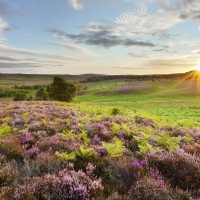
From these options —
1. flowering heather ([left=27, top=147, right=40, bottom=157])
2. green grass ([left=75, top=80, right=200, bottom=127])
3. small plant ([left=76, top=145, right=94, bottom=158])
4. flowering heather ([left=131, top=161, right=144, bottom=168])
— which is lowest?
green grass ([left=75, top=80, right=200, bottom=127])

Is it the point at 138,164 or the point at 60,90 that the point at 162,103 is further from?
the point at 138,164

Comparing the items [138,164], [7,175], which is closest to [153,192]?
[138,164]

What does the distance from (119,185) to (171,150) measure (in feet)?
8.14

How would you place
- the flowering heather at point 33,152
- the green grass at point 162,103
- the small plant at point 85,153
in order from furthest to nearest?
the green grass at point 162,103, the flowering heather at point 33,152, the small plant at point 85,153

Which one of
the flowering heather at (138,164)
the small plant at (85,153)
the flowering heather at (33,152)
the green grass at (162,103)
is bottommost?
the green grass at (162,103)

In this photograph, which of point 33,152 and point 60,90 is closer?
point 33,152

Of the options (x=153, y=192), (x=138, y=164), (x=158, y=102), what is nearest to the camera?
(x=153, y=192)

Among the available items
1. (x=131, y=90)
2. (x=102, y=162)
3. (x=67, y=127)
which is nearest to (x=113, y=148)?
(x=102, y=162)

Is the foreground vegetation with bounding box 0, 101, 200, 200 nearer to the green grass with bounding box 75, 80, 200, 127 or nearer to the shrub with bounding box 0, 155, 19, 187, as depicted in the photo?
the shrub with bounding box 0, 155, 19, 187

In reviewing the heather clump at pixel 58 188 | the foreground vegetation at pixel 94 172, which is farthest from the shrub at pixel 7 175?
the heather clump at pixel 58 188

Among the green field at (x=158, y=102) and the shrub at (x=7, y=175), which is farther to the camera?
the green field at (x=158, y=102)

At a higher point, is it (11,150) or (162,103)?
(11,150)

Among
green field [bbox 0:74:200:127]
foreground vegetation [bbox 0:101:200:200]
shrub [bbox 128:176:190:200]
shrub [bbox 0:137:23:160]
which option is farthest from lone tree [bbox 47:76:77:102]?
shrub [bbox 128:176:190:200]

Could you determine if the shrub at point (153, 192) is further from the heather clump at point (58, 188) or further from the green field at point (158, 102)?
the green field at point (158, 102)
